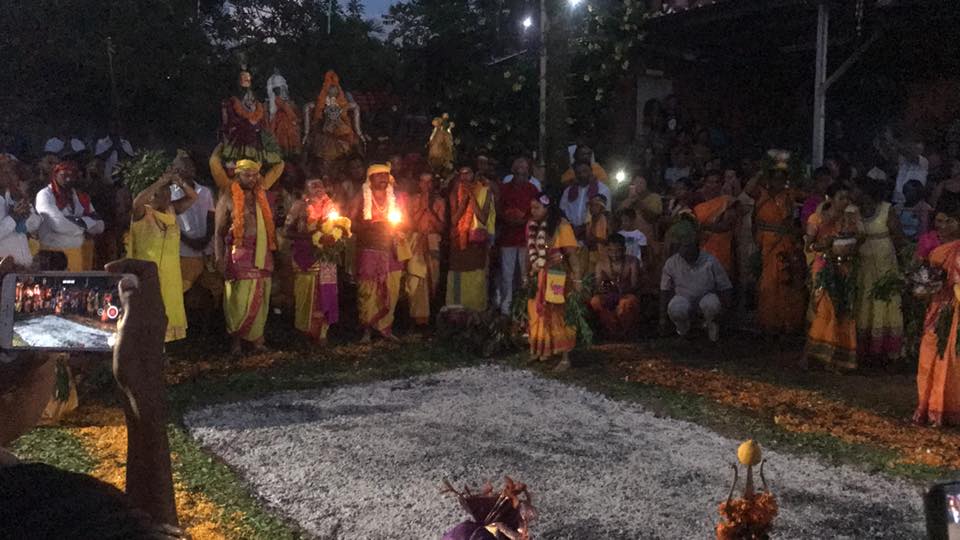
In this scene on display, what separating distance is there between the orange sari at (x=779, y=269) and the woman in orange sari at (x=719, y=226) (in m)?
0.61

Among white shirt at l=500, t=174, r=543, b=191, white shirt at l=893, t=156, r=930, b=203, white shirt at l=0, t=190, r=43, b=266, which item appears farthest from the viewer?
white shirt at l=893, t=156, r=930, b=203

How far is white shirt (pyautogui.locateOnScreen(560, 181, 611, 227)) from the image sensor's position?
11.6 m

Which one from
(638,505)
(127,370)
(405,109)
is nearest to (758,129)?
(405,109)

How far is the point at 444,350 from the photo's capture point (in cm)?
1010

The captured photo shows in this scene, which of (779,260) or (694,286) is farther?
(694,286)

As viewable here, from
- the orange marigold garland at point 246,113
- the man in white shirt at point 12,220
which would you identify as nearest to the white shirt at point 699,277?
the orange marigold garland at point 246,113

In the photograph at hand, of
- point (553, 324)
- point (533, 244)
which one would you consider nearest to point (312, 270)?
point (533, 244)

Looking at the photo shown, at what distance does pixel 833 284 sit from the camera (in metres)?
8.64

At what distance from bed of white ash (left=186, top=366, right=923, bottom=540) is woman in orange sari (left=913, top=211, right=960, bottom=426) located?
1562 millimetres

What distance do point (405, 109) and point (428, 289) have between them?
656 centimetres

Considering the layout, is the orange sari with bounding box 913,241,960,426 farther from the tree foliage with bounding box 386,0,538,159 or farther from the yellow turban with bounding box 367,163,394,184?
the tree foliage with bounding box 386,0,538,159

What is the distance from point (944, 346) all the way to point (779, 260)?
3.43 m

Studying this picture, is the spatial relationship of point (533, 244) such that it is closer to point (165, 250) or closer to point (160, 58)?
point (165, 250)

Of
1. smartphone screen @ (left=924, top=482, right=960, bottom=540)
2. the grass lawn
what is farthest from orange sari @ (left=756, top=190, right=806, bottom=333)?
smartphone screen @ (left=924, top=482, right=960, bottom=540)
